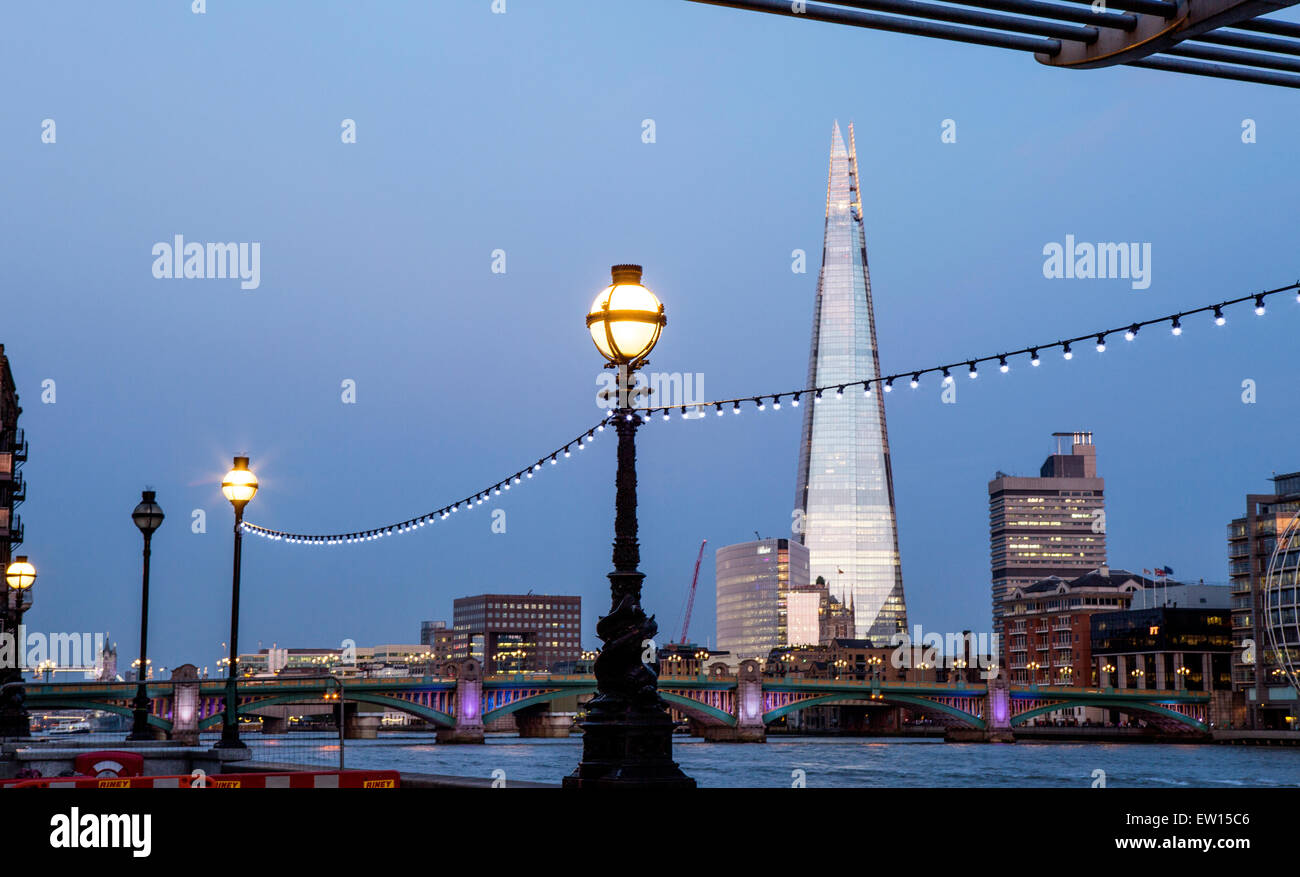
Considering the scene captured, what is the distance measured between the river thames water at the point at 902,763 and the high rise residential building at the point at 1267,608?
34.0 ft

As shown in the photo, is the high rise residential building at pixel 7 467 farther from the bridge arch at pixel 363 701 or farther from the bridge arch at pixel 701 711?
the bridge arch at pixel 701 711

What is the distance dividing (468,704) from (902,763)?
48156mm

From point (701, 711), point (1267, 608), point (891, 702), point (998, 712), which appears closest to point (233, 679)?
point (701, 711)

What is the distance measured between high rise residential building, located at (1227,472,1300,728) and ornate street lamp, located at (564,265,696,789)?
155978 mm

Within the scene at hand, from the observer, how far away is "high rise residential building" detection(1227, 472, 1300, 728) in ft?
520

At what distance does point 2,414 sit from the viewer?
83812mm

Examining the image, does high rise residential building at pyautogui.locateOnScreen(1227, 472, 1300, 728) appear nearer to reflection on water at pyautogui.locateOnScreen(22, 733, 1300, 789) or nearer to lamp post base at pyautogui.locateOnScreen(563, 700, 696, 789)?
reflection on water at pyautogui.locateOnScreen(22, 733, 1300, 789)

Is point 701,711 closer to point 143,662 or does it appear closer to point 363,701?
point 363,701

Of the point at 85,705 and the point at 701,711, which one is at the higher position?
the point at 85,705

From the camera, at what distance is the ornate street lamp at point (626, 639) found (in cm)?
1317

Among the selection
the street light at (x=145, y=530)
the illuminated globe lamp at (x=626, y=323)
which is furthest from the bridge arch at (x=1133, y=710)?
the illuminated globe lamp at (x=626, y=323)

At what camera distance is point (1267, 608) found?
6265 inches

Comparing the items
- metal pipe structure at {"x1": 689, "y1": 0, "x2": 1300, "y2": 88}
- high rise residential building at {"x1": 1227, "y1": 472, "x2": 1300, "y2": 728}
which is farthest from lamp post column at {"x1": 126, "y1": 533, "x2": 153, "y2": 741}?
high rise residential building at {"x1": 1227, "y1": 472, "x2": 1300, "y2": 728}
